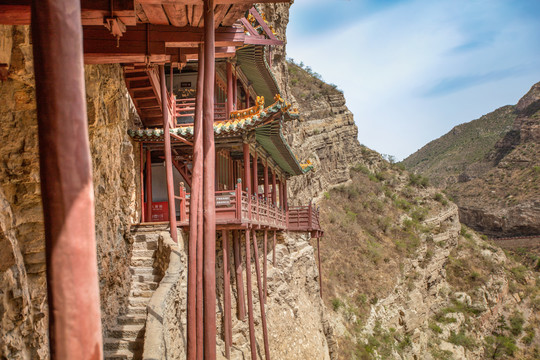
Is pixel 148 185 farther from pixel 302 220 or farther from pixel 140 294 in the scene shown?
pixel 302 220

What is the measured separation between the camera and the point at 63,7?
2412mm

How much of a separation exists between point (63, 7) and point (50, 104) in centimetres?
52

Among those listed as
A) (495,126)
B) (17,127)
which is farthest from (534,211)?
(17,127)

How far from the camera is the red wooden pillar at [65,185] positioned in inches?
89.4

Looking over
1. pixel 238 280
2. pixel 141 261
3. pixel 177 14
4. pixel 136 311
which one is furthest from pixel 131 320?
pixel 177 14

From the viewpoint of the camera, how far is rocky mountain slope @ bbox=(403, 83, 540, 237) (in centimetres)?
5203

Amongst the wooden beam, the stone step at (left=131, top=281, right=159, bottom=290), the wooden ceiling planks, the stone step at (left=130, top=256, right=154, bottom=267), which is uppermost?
the wooden ceiling planks

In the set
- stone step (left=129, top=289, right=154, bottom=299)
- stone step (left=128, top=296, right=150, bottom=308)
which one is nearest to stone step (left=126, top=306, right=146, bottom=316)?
stone step (left=128, top=296, right=150, bottom=308)

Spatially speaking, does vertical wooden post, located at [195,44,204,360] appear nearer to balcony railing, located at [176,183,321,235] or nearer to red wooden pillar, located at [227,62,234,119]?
balcony railing, located at [176,183,321,235]

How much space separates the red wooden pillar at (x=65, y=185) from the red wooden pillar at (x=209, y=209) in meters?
3.82

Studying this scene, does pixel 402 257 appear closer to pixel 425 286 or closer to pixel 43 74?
pixel 425 286

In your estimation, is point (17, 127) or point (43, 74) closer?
point (43, 74)

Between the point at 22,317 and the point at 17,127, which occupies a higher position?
the point at 17,127

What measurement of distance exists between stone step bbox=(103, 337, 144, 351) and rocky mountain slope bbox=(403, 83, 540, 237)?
51583mm
